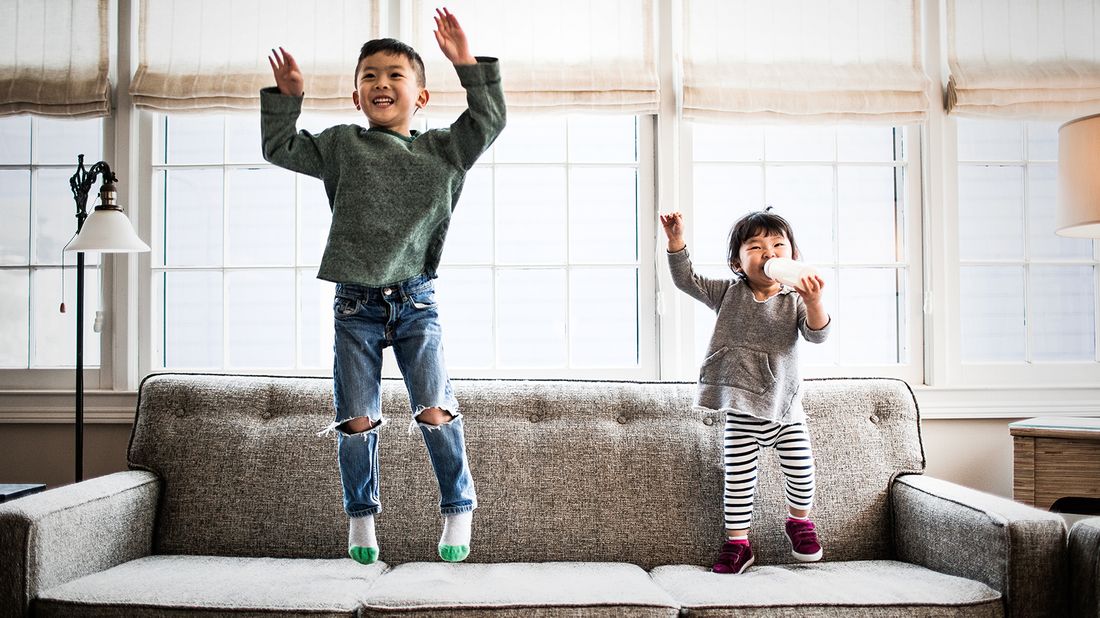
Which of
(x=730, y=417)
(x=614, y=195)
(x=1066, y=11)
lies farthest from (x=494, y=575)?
(x=1066, y=11)

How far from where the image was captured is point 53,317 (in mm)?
2934

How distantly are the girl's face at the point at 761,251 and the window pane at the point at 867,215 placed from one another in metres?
0.91

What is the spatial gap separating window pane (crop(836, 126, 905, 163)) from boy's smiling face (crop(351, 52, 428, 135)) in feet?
6.39

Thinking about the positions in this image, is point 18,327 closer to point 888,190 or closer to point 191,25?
point 191,25

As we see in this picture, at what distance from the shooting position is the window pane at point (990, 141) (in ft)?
9.70

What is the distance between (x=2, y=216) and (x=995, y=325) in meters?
3.63

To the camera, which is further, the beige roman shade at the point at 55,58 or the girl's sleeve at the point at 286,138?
the beige roman shade at the point at 55,58

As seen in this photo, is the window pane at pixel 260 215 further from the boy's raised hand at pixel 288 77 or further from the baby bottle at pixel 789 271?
the baby bottle at pixel 789 271

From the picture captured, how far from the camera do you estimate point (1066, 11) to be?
2.91 meters

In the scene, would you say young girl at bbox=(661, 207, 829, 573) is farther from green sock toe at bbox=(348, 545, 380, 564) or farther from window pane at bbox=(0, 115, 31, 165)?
window pane at bbox=(0, 115, 31, 165)

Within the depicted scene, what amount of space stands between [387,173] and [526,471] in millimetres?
1094

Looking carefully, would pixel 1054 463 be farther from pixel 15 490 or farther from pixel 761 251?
pixel 15 490

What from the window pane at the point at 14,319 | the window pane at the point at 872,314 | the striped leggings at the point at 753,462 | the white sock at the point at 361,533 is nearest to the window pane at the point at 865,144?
the window pane at the point at 872,314

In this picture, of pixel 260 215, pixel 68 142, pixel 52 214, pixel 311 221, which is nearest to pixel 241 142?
pixel 260 215
